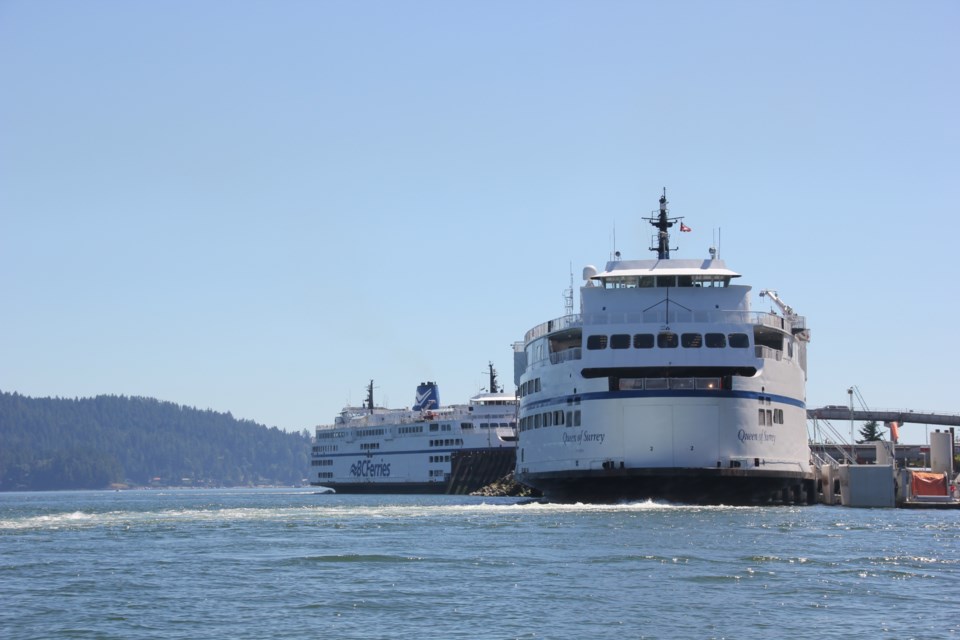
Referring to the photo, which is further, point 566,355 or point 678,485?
point 566,355

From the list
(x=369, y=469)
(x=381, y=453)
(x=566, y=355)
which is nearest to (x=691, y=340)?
(x=566, y=355)

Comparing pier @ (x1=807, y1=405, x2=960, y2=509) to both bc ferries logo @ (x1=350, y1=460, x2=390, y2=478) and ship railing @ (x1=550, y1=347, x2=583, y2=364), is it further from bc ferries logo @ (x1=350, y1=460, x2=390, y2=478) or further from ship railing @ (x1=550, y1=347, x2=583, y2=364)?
bc ferries logo @ (x1=350, y1=460, x2=390, y2=478)

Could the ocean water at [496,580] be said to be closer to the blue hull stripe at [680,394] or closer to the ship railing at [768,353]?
the blue hull stripe at [680,394]

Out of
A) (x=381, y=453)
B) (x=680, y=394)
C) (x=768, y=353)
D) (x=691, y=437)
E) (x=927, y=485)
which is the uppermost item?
(x=768, y=353)

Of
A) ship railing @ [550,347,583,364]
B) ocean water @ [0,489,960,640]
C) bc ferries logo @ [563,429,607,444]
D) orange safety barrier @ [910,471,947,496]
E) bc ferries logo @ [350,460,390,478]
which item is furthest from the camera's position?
bc ferries logo @ [350,460,390,478]

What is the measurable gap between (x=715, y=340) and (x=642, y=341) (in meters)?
2.76

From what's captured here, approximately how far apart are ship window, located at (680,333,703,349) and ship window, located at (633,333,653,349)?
3.99 feet

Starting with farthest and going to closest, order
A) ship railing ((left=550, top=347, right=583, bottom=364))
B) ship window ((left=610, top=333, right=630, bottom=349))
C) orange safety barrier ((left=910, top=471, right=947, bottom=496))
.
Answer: orange safety barrier ((left=910, top=471, right=947, bottom=496)) < ship railing ((left=550, top=347, right=583, bottom=364)) < ship window ((left=610, top=333, right=630, bottom=349))

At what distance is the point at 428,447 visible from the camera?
113250 mm

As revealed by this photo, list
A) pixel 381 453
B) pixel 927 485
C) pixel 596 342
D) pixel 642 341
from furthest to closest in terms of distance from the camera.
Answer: pixel 381 453 → pixel 927 485 → pixel 596 342 → pixel 642 341

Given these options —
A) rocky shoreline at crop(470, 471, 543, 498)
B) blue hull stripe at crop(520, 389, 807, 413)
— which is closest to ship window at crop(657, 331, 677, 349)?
blue hull stripe at crop(520, 389, 807, 413)

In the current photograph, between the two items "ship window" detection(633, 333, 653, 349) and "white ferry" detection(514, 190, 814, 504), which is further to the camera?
"ship window" detection(633, 333, 653, 349)

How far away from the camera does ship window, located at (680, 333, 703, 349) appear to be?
48.5 meters

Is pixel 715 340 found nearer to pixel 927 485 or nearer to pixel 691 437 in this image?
pixel 691 437
